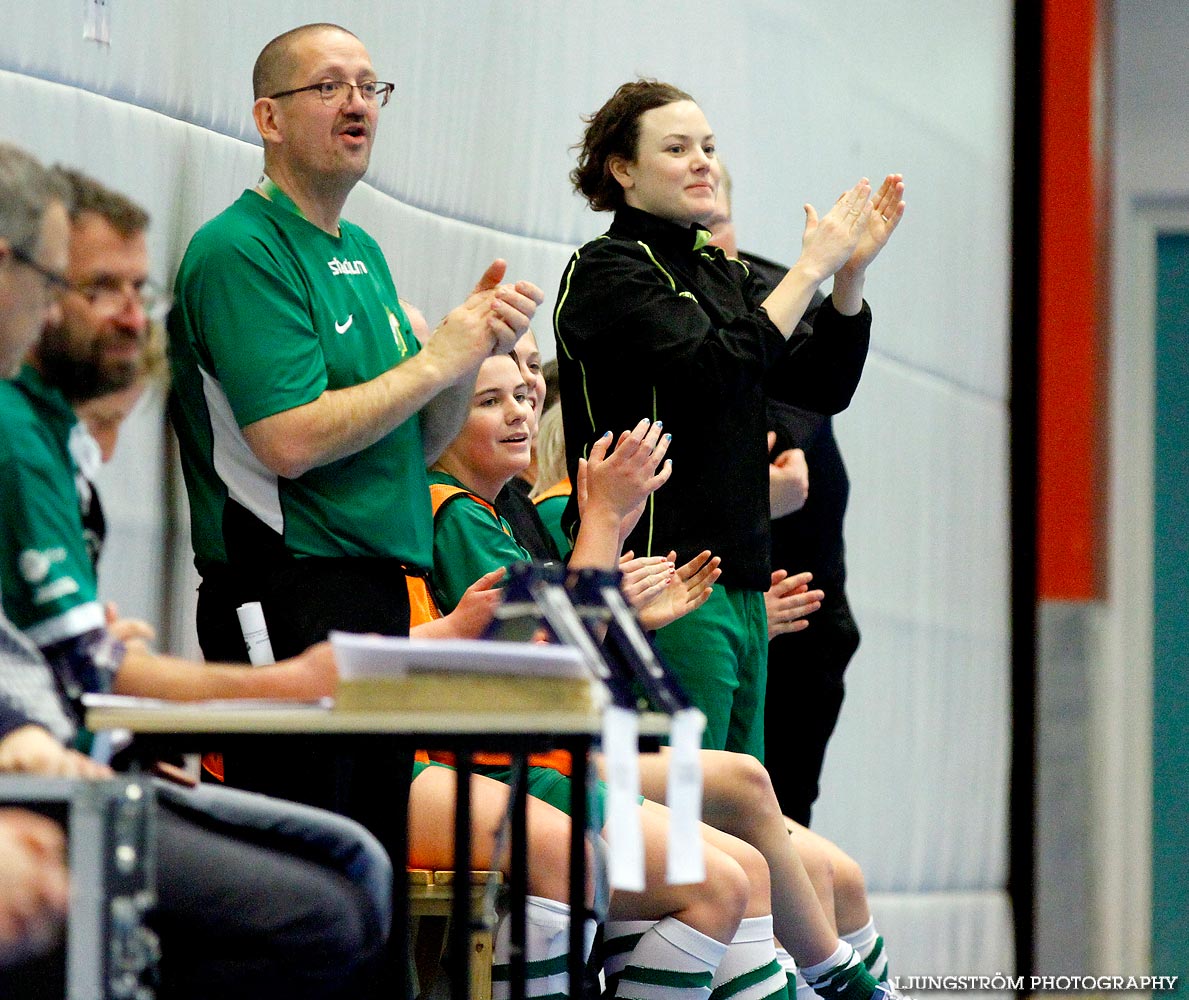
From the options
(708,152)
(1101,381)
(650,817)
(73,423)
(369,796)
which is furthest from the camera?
(1101,381)

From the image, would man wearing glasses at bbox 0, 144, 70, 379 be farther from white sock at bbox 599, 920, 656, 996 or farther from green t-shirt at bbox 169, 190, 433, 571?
white sock at bbox 599, 920, 656, 996

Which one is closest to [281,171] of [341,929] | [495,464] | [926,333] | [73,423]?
[495,464]

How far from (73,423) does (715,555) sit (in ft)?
3.60

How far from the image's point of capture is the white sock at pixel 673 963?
2.21 metres

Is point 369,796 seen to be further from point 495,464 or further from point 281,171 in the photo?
point 281,171

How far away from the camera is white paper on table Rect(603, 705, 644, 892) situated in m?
1.51

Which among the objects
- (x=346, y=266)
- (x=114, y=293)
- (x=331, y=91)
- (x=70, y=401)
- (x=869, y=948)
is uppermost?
(x=331, y=91)

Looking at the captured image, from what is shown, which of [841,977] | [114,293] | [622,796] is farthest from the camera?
[841,977]

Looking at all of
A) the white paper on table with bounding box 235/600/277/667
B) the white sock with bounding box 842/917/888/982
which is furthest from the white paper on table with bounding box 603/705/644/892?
the white sock with bounding box 842/917/888/982

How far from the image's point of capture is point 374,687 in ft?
5.05

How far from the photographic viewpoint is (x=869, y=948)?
2979 millimetres

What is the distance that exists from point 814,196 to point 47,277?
294 cm

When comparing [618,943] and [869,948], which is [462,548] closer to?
[618,943]

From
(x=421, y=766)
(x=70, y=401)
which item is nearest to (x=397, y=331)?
(x=421, y=766)
